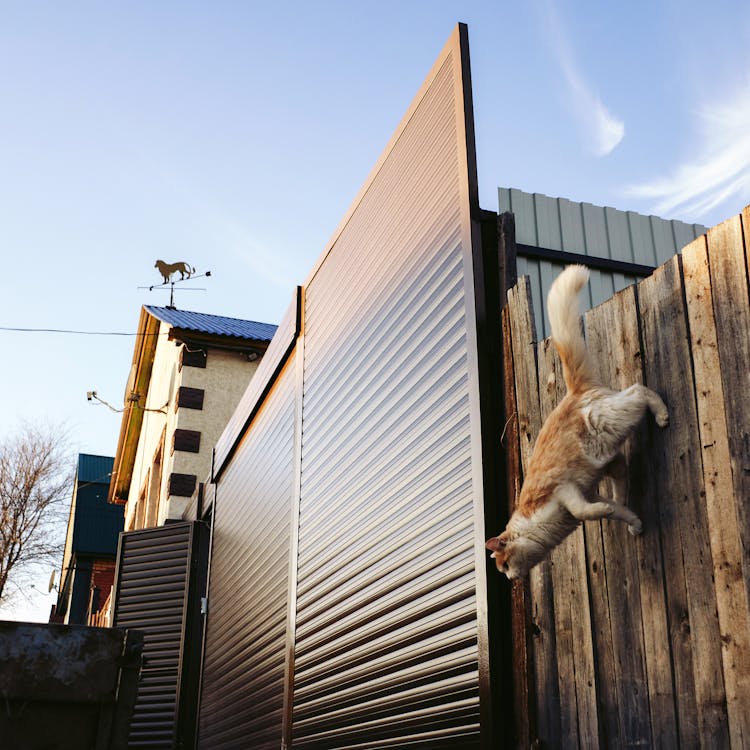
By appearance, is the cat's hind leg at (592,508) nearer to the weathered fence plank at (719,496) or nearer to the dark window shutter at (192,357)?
the weathered fence plank at (719,496)

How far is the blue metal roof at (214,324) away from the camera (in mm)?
15281

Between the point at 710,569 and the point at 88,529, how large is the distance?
26.3 meters

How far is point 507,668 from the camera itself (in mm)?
4027

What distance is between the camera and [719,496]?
9.49 ft

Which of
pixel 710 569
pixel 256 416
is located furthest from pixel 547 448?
pixel 256 416

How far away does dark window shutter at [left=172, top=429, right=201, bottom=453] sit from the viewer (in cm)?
1445

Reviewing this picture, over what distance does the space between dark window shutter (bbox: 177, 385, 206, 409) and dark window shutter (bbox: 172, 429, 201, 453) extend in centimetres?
46

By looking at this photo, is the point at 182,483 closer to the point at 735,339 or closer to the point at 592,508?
the point at 592,508

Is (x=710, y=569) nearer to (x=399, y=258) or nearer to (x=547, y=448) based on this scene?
(x=547, y=448)

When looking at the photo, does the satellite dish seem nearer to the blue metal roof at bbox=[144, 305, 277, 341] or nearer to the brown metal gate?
the blue metal roof at bbox=[144, 305, 277, 341]

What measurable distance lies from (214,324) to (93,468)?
15235 mm

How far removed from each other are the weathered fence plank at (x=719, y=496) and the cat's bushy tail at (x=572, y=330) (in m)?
0.40

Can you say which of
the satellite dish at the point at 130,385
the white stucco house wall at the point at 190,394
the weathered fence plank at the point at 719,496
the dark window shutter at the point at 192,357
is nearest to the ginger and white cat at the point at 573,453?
the weathered fence plank at the point at 719,496

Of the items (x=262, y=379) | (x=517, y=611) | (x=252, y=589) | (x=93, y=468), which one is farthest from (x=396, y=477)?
(x=93, y=468)
